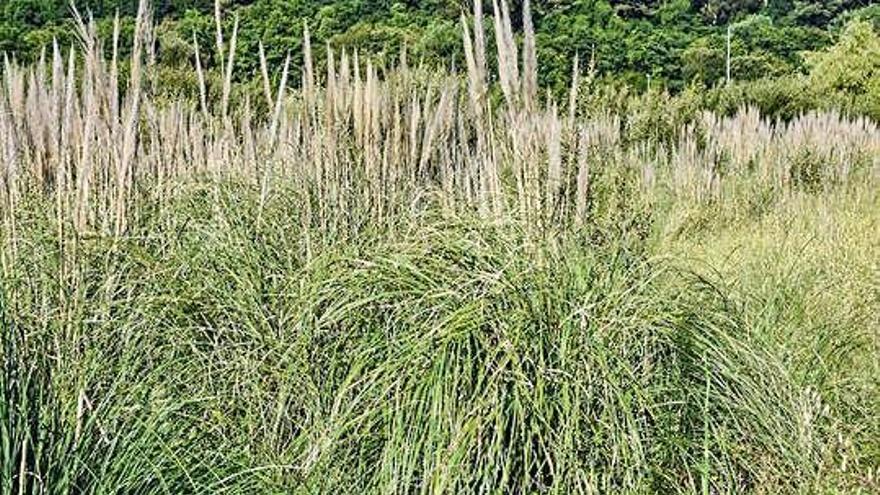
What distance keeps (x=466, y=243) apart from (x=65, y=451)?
111 centimetres

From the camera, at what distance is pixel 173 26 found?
272 inches

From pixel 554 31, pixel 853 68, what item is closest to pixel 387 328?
pixel 554 31

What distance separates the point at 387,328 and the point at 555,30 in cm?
1166

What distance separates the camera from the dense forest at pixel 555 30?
7.39 metres

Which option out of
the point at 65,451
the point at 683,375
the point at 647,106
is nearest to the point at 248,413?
the point at 65,451

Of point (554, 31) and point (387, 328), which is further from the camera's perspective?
point (554, 31)

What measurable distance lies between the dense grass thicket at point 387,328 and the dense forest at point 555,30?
0.58 meters

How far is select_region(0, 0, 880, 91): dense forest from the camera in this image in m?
7.39

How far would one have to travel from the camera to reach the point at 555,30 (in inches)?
531

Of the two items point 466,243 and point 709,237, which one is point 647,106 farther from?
point 466,243

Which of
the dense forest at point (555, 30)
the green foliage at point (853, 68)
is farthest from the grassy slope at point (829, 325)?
the green foliage at point (853, 68)

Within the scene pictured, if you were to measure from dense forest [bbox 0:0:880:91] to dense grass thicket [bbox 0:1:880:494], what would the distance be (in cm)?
58

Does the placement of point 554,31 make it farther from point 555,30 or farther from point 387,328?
point 387,328

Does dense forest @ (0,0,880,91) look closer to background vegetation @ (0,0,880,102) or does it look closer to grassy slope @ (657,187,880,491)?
background vegetation @ (0,0,880,102)
